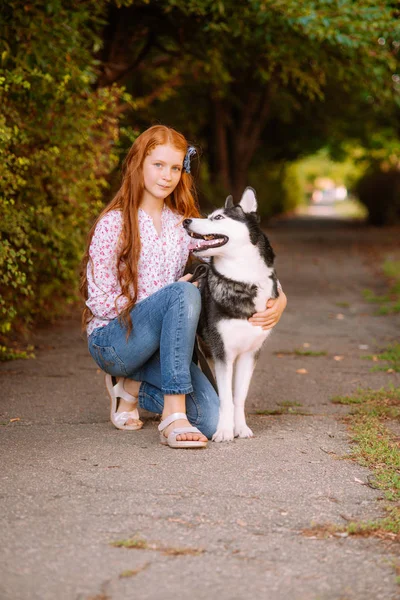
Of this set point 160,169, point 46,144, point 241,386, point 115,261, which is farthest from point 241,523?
point 46,144

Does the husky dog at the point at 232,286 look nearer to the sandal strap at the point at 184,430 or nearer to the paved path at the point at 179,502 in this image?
the sandal strap at the point at 184,430

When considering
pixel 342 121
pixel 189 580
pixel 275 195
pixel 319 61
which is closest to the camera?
pixel 189 580

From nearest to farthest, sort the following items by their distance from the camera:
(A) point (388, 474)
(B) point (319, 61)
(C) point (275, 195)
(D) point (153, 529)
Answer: (D) point (153, 529) < (A) point (388, 474) < (B) point (319, 61) < (C) point (275, 195)

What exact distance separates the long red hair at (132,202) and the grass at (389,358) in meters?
2.60

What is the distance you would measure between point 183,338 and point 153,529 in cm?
133

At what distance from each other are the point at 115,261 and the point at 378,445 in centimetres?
172

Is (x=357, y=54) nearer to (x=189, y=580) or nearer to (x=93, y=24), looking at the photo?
(x=93, y=24)

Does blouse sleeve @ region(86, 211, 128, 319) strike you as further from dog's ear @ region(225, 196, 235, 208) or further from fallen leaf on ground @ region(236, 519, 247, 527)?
fallen leaf on ground @ region(236, 519, 247, 527)

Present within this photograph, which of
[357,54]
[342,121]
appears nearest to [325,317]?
[357,54]

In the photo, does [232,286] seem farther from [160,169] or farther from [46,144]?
[46,144]

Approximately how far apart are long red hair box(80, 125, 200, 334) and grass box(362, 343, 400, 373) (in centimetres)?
260

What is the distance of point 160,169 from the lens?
451cm

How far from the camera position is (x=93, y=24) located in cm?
868

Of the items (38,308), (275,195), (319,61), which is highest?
(319,61)
